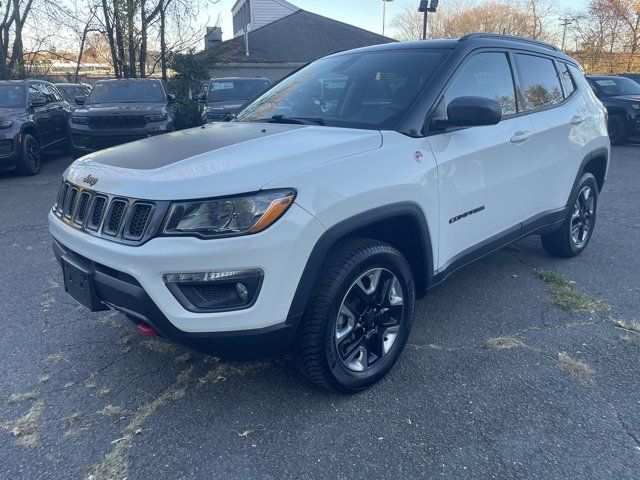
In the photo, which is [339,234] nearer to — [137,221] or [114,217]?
[137,221]

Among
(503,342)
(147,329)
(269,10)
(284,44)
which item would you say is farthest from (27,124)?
(269,10)

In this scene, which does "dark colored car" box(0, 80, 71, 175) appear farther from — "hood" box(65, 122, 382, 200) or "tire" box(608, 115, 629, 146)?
"tire" box(608, 115, 629, 146)

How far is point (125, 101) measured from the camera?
35.1ft

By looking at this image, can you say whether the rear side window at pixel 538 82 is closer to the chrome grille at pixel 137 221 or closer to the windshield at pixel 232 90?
the chrome grille at pixel 137 221

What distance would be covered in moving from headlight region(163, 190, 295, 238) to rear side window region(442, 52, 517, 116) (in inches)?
57.8

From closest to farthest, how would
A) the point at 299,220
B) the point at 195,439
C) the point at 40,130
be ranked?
the point at 299,220 < the point at 195,439 < the point at 40,130

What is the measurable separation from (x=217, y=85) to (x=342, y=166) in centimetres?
1137

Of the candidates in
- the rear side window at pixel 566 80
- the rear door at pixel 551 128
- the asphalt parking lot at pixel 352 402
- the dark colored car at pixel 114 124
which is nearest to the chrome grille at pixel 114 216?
the asphalt parking lot at pixel 352 402

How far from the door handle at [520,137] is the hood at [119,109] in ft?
25.4

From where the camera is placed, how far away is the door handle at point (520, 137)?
3532 millimetres

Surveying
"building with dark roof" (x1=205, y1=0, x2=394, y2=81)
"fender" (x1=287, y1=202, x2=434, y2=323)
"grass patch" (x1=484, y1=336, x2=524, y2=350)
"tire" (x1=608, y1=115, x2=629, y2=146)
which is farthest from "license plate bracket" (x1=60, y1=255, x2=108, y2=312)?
"building with dark roof" (x1=205, y1=0, x2=394, y2=81)

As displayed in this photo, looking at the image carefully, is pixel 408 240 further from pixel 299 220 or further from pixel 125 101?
pixel 125 101

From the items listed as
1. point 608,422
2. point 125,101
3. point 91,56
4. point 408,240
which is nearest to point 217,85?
point 125,101

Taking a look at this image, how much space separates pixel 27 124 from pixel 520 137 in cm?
890
